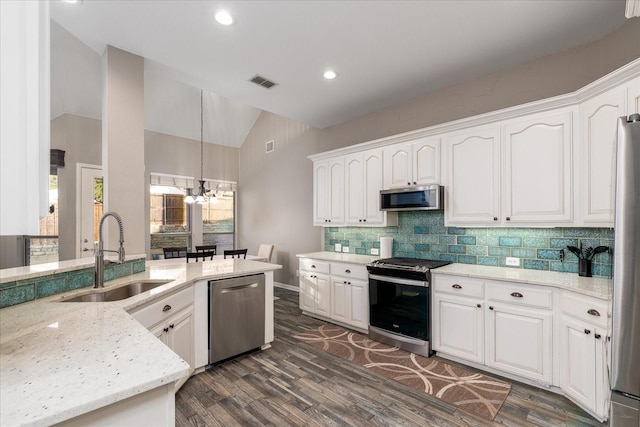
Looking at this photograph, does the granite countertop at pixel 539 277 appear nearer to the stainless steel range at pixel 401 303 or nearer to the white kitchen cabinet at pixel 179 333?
the stainless steel range at pixel 401 303

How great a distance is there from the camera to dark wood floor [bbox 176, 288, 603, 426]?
203 cm

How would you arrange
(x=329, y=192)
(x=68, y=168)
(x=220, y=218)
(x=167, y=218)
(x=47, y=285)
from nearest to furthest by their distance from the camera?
(x=47, y=285) → (x=329, y=192) → (x=68, y=168) → (x=167, y=218) → (x=220, y=218)

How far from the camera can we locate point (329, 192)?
445 cm

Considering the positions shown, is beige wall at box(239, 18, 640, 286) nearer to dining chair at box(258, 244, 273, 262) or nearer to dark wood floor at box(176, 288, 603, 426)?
dining chair at box(258, 244, 273, 262)

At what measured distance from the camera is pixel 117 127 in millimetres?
2920

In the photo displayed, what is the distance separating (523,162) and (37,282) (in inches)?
151

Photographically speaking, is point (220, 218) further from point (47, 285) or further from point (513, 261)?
point (513, 261)

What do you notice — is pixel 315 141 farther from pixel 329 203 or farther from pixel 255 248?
pixel 255 248

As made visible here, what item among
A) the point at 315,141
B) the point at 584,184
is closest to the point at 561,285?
the point at 584,184

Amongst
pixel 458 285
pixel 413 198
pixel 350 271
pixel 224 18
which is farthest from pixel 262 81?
pixel 458 285

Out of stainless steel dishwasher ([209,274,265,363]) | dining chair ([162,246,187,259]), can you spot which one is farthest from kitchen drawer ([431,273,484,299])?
dining chair ([162,246,187,259])

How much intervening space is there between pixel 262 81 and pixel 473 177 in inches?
103

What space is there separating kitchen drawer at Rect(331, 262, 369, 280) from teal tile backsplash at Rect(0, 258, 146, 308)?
7.78 feet

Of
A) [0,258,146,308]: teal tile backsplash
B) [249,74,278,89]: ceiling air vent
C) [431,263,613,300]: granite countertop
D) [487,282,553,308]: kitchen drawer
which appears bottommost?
[487,282,553,308]: kitchen drawer
